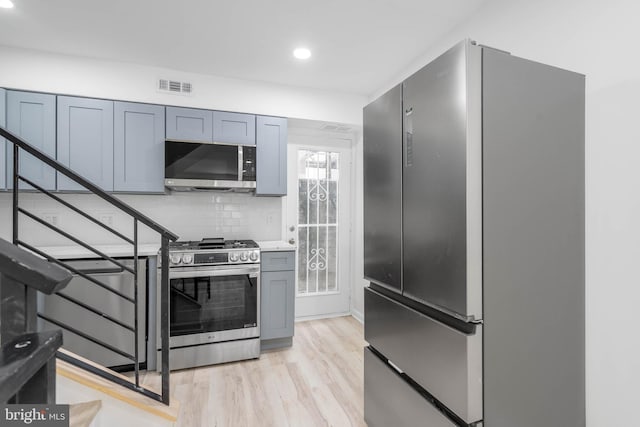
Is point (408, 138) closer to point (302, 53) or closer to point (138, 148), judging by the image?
point (302, 53)

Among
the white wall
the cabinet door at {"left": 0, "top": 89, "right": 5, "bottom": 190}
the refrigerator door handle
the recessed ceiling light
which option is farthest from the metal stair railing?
the white wall

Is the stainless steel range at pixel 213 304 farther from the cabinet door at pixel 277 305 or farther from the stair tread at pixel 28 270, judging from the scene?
the stair tread at pixel 28 270

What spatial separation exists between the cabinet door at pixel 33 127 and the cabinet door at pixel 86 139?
6cm

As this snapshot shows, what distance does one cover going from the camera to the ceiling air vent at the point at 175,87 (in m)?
2.92

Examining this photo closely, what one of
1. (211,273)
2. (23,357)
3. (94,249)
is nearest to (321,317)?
(211,273)

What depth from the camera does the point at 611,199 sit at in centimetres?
135

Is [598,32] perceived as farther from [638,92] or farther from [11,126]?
[11,126]

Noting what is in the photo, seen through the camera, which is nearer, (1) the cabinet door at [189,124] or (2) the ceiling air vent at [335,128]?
(1) the cabinet door at [189,124]

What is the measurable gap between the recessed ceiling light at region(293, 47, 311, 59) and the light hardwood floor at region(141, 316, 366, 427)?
8.74ft

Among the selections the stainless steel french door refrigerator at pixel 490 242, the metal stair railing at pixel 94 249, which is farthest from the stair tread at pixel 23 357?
the stainless steel french door refrigerator at pixel 490 242

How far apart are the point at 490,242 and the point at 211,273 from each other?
2192 millimetres

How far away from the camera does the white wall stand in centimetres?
129

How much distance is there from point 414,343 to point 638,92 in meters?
1.41

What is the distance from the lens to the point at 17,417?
1.51 feet
